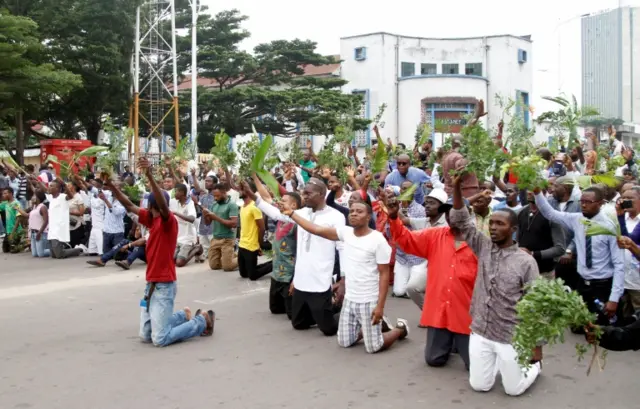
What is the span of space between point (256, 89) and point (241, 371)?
86.7 ft

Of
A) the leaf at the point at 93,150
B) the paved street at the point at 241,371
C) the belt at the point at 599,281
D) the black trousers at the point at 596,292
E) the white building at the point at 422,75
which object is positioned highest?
the white building at the point at 422,75

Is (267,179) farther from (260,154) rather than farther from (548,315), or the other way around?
Result: (548,315)

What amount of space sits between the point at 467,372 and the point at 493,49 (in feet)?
136

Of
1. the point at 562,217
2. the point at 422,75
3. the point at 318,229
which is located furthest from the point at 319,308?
the point at 422,75

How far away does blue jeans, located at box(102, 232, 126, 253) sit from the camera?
13.3 metres

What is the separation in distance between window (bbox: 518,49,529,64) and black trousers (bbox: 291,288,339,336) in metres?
41.6

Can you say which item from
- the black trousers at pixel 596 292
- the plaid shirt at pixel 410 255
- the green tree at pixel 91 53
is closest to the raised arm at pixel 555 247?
the black trousers at pixel 596 292

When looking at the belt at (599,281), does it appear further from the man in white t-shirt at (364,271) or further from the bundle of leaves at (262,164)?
the bundle of leaves at (262,164)

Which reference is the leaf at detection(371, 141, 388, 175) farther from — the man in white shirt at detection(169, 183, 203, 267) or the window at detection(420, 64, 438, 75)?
the window at detection(420, 64, 438, 75)

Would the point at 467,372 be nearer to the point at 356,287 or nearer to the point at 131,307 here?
the point at 356,287

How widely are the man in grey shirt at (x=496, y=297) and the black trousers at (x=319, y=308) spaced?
2.07 metres

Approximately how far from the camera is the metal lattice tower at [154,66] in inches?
1053

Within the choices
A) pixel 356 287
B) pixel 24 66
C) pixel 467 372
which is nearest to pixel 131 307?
pixel 356 287

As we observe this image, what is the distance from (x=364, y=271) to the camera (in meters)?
6.64
